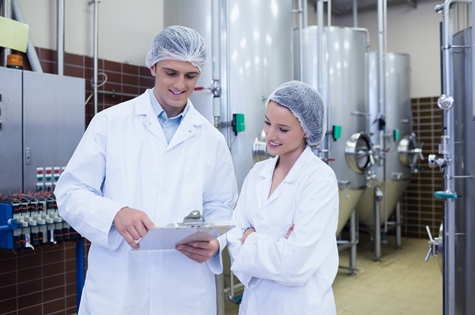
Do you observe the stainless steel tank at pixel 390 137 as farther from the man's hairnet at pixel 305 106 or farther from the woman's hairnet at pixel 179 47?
the woman's hairnet at pixel 179 47

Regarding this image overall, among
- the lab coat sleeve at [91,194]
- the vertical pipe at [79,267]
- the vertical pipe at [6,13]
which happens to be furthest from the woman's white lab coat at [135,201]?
the vertical pipe at [6,13]

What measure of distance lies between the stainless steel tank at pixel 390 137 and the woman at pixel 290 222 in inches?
128

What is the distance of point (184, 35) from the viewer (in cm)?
146

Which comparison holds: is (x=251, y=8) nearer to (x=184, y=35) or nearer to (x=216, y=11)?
(x=216, y=11)

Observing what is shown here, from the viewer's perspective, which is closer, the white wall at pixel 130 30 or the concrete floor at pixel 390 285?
the white wall at pixel 130 30

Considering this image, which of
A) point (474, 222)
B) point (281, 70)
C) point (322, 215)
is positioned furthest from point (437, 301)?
point (322, 215)

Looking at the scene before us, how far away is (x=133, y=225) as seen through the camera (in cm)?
124

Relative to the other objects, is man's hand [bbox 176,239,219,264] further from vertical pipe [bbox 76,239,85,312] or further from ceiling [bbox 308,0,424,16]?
ceiling [bbox 308,0,424,16]

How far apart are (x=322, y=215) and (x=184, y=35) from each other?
75 cm

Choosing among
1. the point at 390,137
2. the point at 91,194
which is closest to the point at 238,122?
the point at 91,194

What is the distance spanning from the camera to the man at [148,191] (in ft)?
4.44

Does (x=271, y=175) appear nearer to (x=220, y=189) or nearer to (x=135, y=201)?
(x=220, y=189)

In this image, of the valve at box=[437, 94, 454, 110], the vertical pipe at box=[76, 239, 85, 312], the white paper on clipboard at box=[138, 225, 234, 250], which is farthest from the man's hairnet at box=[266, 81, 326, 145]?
the vertical pipe at box=[76, 239, 85, 312]

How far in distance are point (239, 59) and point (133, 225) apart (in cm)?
181
